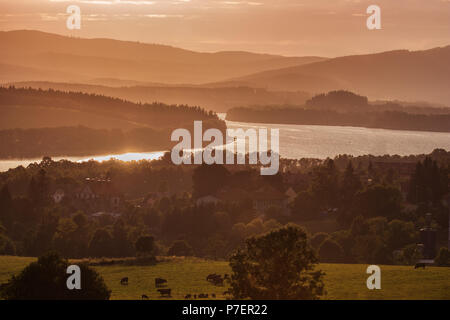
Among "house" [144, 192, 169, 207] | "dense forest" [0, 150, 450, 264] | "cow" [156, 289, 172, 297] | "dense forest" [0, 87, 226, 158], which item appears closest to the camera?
"cow" [156, 289, 172, 297]

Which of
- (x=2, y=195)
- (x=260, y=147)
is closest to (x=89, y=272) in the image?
(x=2, y=195)

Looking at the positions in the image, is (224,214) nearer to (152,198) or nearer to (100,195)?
(152,198)

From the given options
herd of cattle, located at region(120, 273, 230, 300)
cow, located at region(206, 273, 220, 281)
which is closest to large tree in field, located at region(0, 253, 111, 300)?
herd of cattle, located at region(120, 273, 230, 300)

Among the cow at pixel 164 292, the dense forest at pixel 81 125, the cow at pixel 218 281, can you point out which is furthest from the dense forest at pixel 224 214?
the dense forest at pixel 81 125

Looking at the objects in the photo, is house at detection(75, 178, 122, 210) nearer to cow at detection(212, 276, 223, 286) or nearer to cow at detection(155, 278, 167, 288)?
cow at detection(155, 278, 167, 288)

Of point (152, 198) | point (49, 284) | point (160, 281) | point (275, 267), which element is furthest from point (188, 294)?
point (152, 198)

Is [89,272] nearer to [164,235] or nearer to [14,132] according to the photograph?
[164,235]
